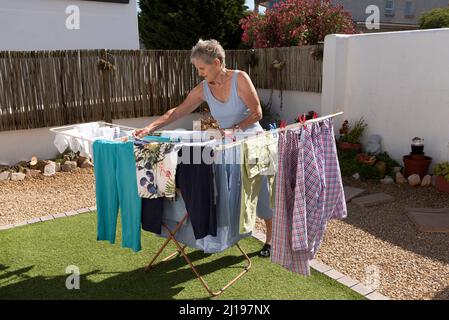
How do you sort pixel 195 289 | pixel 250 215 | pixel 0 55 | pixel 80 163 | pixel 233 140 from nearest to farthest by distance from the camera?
pixel 233 140 → pixel 250 215 → pixel 195 289 → pixel 0 55 → pixel 80 163

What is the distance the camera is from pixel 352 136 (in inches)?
270

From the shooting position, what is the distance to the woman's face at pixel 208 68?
10.1 feet

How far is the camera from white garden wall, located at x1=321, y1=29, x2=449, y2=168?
228 inches

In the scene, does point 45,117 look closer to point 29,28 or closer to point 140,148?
point 29,28

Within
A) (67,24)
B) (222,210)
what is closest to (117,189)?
(222,210)

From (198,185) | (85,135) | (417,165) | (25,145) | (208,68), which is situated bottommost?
(417,165)

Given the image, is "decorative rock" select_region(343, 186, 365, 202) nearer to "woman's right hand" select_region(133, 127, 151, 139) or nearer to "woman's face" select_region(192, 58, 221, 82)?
"woman's face" select_region(192, 58, 221, 82)

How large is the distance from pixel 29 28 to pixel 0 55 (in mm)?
4177

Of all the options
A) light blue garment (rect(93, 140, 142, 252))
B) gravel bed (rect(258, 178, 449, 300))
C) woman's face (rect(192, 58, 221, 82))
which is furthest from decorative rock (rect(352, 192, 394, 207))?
light blue garment (rect(93, 140, 142, 252))

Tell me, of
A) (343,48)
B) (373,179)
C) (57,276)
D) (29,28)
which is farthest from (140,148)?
(29,28)

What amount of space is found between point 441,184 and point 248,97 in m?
3.73

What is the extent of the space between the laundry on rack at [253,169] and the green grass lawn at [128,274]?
0.70 m

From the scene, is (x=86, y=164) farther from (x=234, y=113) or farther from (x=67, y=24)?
(x=67, y=24)

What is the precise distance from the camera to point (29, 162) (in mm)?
6918
